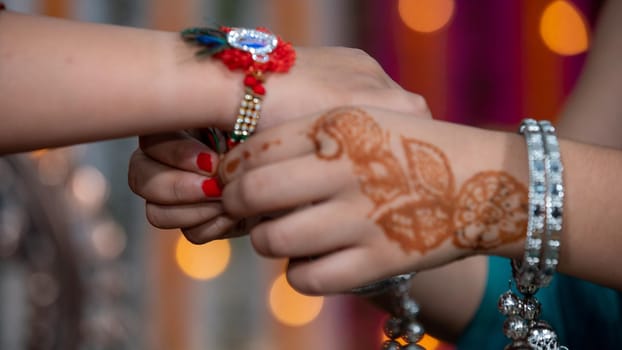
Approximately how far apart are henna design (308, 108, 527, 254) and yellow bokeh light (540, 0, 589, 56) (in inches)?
57.5

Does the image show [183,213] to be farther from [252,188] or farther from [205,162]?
[252,188]

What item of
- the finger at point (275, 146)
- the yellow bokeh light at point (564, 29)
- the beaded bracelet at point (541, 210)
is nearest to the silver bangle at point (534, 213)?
the beaded bracelet at point (541, 210)

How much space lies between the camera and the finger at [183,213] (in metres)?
0.73

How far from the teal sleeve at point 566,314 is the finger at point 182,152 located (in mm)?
493

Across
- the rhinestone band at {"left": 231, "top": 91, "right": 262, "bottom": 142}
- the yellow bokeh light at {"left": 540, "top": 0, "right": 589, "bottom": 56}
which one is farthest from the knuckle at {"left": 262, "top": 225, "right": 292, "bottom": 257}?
the yellow bokeh light at {"left": 540, "top": 0, "right": 589, "bottom": 56}

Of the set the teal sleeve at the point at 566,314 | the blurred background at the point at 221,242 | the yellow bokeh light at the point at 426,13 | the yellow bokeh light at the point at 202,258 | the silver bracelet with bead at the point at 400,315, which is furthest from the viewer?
the yellow bokeh light at the point at 426,13

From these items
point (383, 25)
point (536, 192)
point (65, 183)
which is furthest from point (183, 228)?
point (383, 25)

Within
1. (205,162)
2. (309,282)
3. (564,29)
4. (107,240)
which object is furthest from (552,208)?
(564,29)

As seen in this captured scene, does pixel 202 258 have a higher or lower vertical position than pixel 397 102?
lower

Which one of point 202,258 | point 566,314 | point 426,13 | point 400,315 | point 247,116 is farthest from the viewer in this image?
point 426,13

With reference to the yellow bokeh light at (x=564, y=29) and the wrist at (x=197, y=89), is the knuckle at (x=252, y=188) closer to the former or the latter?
the wrist at (x=197, y=89)

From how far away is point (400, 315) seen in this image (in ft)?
2.73

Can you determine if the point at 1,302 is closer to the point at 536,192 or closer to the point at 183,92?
the point at 183,92

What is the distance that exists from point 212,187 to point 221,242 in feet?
3.75
